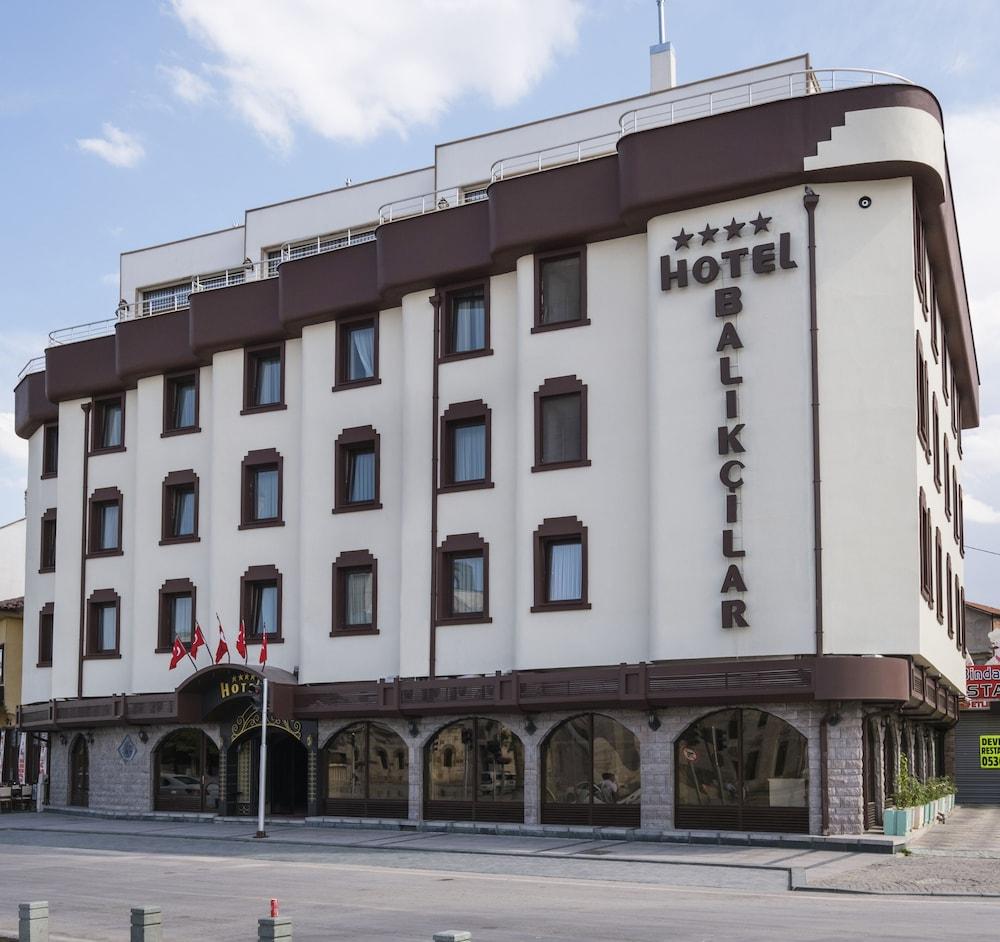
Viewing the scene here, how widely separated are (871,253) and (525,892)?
16295 millimetres

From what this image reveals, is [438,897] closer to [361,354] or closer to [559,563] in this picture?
[559,563]

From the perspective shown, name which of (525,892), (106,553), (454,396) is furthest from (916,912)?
(106,553)

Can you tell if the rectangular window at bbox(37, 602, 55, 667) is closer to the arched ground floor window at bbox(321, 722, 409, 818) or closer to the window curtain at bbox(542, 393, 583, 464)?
the arched ground floor window at bbox(321, 722, 409, 818)

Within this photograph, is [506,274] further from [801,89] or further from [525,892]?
[525,892]

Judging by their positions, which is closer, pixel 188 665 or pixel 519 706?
pixel 519 706

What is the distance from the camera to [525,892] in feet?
77.3

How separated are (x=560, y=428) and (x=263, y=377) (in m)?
11.4

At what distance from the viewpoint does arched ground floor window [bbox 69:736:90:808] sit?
152 feet

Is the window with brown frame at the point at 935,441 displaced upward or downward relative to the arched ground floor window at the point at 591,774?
upward

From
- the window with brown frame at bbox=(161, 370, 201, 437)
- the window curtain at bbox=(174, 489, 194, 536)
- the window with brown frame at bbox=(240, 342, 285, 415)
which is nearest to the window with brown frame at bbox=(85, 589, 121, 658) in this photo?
the window curtain at bbox=(174, 489, 194, 536)

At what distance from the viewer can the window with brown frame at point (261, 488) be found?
1623 inches

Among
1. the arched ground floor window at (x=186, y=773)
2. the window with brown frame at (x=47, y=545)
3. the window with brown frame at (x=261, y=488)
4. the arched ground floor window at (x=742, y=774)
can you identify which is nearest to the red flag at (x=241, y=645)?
the window with brown frame at (x=261, y=488)

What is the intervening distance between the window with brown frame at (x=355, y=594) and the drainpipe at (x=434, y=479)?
2.22 m

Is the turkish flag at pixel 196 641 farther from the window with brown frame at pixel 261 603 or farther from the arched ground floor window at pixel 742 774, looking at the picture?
the arched ground floor window at pixel 742 774
